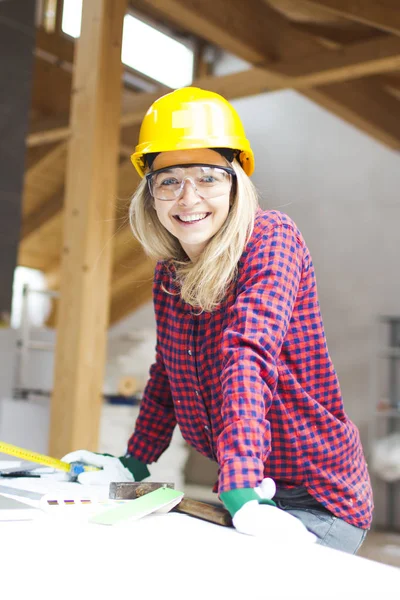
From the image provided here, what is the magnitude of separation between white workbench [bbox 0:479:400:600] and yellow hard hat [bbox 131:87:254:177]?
65 centimetres

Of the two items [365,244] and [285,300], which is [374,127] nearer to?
[365,244]

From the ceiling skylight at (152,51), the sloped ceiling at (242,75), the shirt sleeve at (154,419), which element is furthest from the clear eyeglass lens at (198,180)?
the ceiling skylight at (152,51)

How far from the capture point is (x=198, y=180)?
1316mm

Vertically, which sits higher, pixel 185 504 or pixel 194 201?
pixel 194 201

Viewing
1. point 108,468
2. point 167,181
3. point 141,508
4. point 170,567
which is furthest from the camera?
point 108,468

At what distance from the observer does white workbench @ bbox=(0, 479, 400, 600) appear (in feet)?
2.39

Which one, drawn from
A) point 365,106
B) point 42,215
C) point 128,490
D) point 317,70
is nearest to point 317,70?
Answer: point 317,70

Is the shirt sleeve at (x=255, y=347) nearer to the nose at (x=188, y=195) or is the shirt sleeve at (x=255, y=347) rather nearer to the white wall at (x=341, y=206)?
the nose at (x=188, y=195)

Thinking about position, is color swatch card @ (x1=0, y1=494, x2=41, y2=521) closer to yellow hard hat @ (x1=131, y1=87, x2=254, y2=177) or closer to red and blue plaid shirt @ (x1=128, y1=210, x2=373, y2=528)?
red and blue plaid shirt @ (x1=128, y1=210, x2=373, y2=528)

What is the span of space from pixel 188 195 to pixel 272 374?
1.19 feet

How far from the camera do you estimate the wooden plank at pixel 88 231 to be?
322 centimetres

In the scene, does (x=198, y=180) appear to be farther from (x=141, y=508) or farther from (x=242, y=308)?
(x=141, y=508)

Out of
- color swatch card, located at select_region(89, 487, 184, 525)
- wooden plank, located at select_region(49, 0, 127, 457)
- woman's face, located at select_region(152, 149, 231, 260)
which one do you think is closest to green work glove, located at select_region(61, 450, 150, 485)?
color swatch card, located at select_region(89, 487, 184, 525)

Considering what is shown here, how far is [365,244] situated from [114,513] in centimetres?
619
